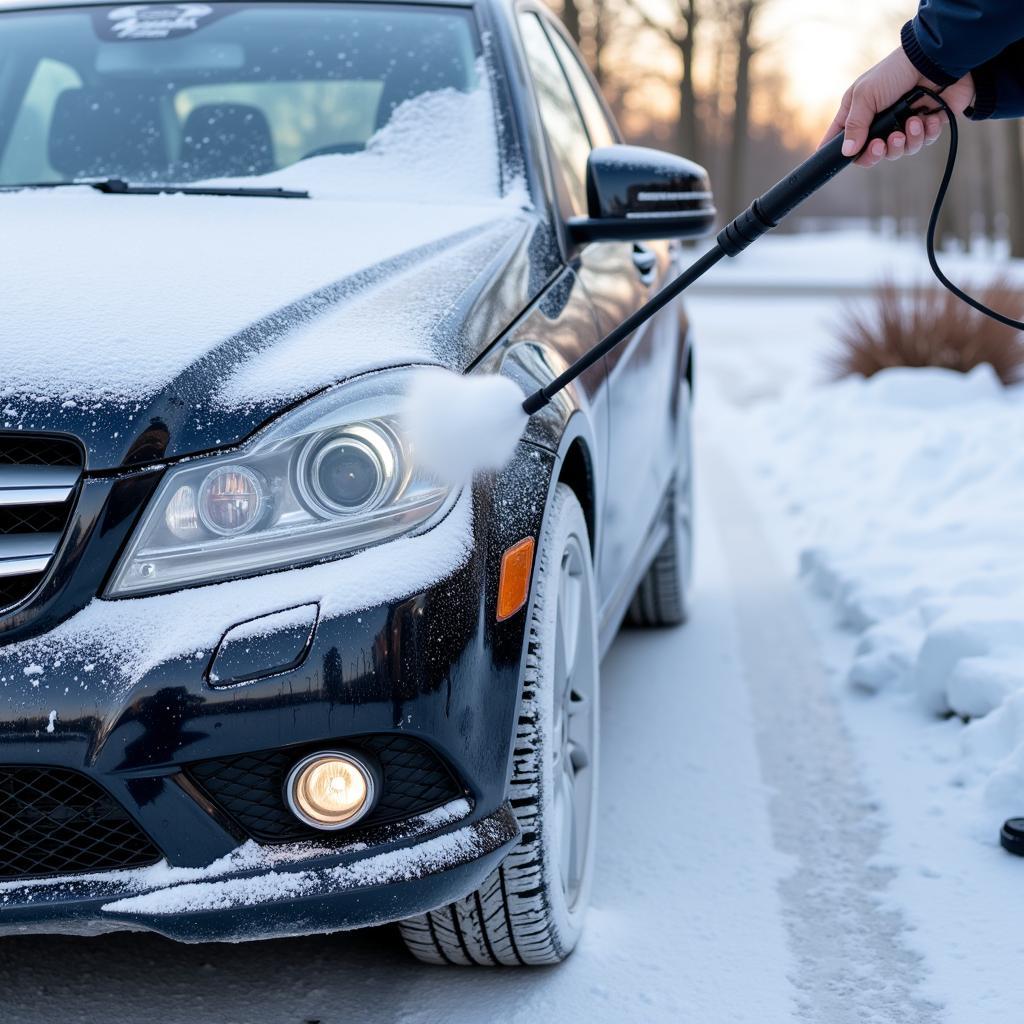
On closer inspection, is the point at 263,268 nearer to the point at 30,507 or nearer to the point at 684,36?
the point at 30,507

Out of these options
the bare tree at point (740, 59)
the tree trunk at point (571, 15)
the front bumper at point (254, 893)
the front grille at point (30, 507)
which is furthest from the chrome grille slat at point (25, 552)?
the bare tree at point (740, 59)

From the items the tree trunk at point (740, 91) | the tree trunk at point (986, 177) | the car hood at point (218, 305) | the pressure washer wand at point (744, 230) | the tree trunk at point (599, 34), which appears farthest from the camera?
the tree trunk at point (986, 177)

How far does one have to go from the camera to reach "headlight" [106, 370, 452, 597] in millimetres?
1882

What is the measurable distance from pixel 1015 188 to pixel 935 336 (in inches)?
950

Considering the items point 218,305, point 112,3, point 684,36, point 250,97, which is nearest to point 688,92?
point 684,36

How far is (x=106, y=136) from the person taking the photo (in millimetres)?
3244

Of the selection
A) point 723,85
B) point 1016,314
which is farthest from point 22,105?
point 723,85

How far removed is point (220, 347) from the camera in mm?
2025

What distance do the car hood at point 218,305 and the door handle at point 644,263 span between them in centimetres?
85

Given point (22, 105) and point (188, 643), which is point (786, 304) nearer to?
point (22, 105)

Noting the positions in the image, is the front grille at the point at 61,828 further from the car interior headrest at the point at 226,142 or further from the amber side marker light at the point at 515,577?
the car interior headrest at the point at 226,142

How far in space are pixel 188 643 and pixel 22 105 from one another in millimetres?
2136

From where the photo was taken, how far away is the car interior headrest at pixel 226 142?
3102 mm

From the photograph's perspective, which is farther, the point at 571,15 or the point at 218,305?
the point at 571,15
